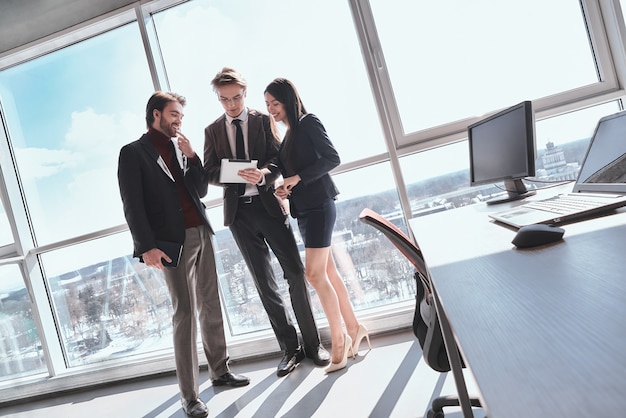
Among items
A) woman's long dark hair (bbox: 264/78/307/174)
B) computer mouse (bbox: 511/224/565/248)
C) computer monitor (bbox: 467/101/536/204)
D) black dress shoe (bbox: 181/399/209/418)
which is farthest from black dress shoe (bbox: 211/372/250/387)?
computer mouse (bbox: 511/224/565/248)

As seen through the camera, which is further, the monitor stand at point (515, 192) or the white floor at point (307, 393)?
the white floor at point (307, 393)

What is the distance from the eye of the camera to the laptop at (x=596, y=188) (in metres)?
1.30

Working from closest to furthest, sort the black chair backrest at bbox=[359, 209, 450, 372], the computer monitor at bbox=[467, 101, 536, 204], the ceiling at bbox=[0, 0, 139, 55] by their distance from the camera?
the black chair backrest at bbox=[359, 209, 450, 372]
the computer monitor at bbox=[467, 101, 536, 204]
the ceiling at bbox=[0, 0, 139, 55]

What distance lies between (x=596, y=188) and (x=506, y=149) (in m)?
0.68

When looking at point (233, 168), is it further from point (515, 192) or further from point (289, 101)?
point (515, 192)

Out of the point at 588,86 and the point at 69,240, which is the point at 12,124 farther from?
the point at 588,86

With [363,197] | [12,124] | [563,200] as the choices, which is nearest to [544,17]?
[363,197]

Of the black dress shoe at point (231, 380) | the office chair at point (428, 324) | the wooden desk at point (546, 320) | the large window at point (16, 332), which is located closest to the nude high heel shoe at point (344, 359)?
the black dress shoe at point (231, 380)

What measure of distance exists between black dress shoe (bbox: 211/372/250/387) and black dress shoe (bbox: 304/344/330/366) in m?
0.42

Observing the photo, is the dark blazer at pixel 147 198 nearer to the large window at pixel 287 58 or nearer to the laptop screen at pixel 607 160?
the large window at pixel 287 58

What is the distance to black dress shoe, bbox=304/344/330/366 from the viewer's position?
3.02 metres

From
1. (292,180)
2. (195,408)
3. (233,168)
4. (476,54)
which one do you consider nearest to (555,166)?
(476,54)

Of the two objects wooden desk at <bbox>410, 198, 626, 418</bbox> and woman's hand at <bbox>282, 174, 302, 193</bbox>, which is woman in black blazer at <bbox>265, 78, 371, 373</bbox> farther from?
wooden desk at <bbox>410, 198, 626, 418</bbox>

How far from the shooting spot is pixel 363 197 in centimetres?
345
